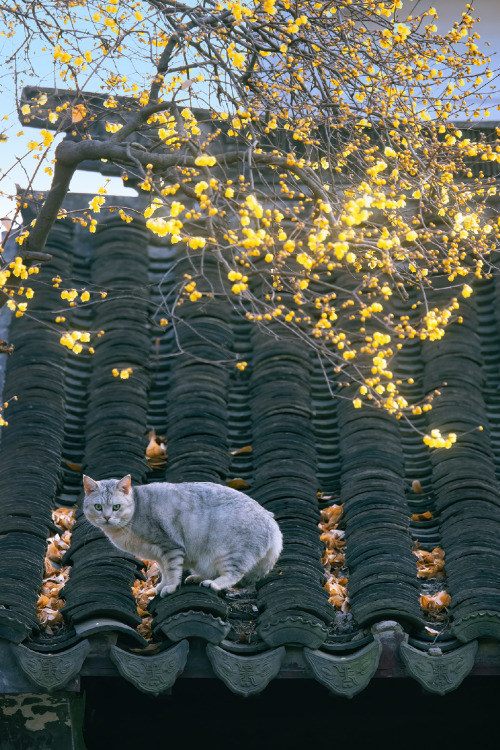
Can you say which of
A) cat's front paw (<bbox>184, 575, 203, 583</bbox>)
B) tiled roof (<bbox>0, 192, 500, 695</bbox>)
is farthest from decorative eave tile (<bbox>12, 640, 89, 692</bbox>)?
cat's front paw (<bbox>184, 575, 203, 583</bbox>)

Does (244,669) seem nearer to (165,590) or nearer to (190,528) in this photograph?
(165,590)

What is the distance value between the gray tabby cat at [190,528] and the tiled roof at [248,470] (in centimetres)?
15

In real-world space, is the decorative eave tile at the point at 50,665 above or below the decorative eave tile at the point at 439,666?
below

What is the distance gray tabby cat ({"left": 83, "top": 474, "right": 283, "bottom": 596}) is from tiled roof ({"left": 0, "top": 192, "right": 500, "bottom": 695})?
148 mm

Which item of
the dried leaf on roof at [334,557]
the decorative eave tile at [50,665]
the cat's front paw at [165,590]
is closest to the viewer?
the decorative eave tile at [50,665]

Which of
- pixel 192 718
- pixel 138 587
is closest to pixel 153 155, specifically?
pixel 138 587

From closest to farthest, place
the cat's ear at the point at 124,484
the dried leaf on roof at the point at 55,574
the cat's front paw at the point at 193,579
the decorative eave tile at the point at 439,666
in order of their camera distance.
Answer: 1. the decorative eave tile at the point at 439,666
2. the dried leaf on roof at the point at 55,574
3. the cat's front paw at the point at 193,579
4. the cat's ear at the point at 124,484

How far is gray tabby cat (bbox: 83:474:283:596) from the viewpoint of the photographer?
618 cm

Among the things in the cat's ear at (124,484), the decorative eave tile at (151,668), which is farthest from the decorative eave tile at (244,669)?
the cat's ear at (124,484)

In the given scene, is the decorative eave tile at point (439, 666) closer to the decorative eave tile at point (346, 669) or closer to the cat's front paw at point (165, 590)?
the decorative eave tile at point (346, 669)

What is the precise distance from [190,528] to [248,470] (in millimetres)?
1036

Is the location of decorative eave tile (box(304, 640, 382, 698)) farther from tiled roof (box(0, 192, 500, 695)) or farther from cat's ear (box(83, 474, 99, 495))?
cat's ear (box(83, 474, 99, 495))

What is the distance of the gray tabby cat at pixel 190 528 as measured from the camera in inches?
243

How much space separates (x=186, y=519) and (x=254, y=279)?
3366mm
